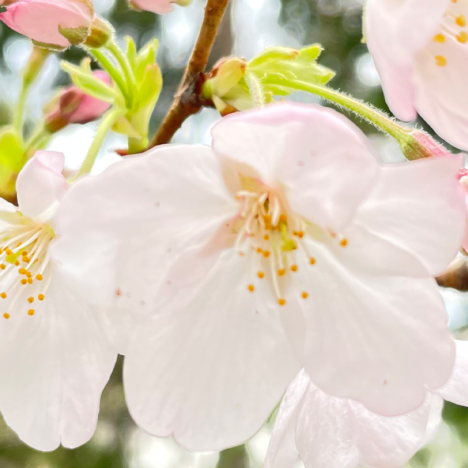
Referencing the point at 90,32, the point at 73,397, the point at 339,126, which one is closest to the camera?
the point at 339,126

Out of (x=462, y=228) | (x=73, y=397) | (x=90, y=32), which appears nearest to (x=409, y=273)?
(x=462, y=228)

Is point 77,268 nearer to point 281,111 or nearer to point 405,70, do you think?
point 281,111

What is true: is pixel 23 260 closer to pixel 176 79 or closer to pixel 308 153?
pixel 308 153

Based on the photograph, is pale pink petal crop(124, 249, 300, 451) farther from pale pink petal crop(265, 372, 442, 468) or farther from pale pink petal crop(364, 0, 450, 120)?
pale pink petal crop(364, 0, 450, 120)

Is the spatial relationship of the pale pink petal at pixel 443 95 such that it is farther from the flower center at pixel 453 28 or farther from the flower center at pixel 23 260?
the flower center at pixel 23 260

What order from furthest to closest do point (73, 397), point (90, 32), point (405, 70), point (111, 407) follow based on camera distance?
point (111, 407) < point (90, 32) < point (73, 397) < point (405, 70)

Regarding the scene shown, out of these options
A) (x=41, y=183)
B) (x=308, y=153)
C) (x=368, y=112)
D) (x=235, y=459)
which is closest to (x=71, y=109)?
(x=41, y=183)

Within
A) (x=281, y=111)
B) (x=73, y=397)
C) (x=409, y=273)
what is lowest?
(x=73, y=397)
